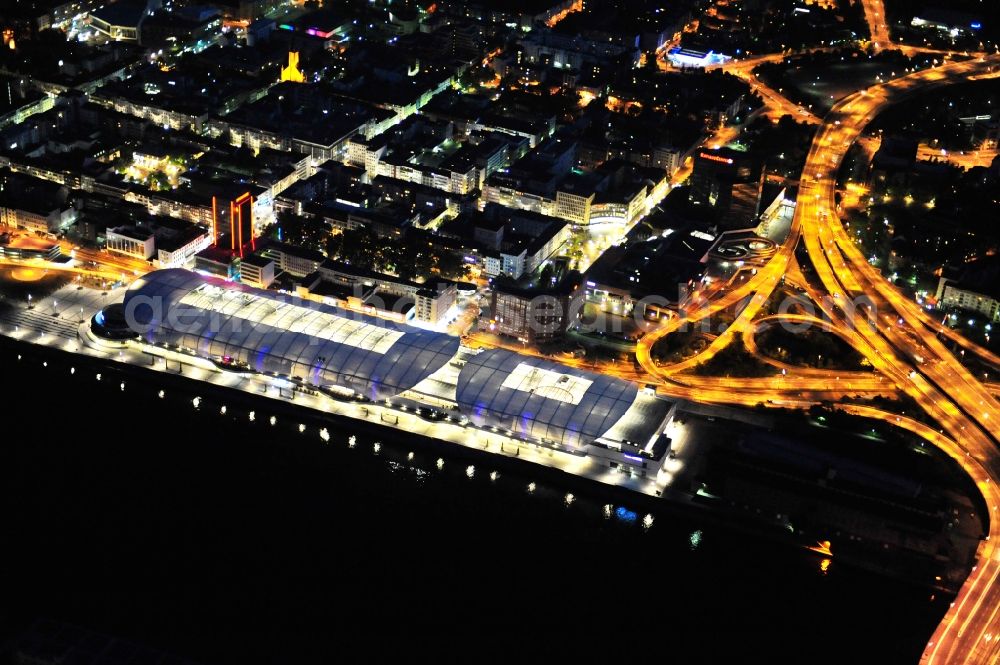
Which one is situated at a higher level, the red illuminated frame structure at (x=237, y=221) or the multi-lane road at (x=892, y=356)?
the red illuminated frame structure at (x=237, y=221)

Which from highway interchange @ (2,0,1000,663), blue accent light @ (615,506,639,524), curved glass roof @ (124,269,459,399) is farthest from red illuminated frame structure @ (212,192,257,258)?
blue accent light @ (615,506,639,524)

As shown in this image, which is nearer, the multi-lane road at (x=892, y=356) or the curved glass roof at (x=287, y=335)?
the multi-lane road at (x=892, y=356)

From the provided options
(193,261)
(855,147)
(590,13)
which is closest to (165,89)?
(193,261)

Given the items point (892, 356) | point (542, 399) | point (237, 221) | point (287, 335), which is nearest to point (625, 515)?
point (542, 399)

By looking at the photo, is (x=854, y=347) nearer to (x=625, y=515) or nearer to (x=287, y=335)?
(x=625, y=515)

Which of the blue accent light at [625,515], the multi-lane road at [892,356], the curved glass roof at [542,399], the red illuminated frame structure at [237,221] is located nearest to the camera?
the multi-lane road at [892,356]

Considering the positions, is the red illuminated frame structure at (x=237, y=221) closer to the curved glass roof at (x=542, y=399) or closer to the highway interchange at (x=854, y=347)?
the highway interchange at (x=854, y=347)

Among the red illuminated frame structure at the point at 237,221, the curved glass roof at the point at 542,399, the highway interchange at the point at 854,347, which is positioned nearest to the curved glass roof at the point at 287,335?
the curved glass roof at the point at 542,399
